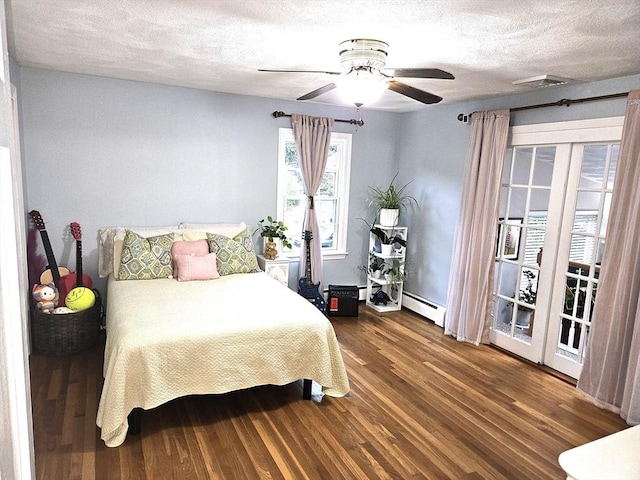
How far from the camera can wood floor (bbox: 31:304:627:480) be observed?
2391mm

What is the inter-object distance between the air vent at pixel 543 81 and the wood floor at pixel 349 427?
7.76 ft

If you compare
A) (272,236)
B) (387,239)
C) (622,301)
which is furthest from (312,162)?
(622,301)

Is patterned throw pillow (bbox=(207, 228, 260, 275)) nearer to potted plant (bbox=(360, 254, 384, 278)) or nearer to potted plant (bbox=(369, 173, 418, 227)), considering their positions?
potted plant (bbox=(360, 254, 384, 278))

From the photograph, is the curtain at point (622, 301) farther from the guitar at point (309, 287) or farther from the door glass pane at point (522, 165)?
the guitar at point (309, 287)

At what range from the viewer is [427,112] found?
5.02 metres

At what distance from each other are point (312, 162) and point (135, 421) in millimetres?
3200

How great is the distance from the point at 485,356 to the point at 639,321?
4.56ft

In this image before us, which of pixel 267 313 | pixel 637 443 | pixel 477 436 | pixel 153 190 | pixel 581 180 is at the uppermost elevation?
pixel 581 180

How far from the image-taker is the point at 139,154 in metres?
4.16

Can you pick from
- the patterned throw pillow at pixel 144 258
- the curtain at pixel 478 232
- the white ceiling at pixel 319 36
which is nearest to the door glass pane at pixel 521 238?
the curtain at pixel 478 232

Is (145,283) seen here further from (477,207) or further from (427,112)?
(427,112)

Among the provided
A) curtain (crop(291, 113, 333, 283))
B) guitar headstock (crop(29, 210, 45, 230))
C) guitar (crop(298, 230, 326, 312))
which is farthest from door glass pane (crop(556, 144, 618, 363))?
guitar headstock (crop(29, 210, 45, 230))

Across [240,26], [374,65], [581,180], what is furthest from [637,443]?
[581,180]

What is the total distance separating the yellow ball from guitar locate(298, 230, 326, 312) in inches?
83.1
